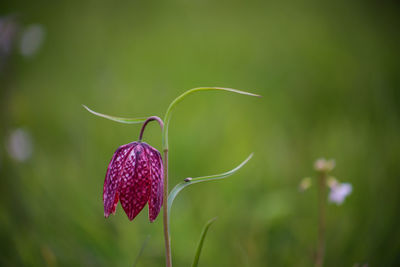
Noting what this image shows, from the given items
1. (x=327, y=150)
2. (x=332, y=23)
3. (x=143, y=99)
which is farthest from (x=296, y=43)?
(x=327, y=150)

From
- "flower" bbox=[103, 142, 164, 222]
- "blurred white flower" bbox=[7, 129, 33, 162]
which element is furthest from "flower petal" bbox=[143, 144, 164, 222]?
"blurred white flower" bbox=[7, 129, 33, 162]

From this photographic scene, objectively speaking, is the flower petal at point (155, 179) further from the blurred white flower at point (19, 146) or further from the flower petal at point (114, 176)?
the blurred white flower at point (19, 146)

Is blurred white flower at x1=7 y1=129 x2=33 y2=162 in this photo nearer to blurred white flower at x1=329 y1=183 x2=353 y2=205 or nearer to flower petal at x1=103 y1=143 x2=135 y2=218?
flower petal at x1=103 y1=143 x2=135 y2=218

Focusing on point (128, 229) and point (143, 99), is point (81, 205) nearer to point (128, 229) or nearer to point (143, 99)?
point (128, 229)

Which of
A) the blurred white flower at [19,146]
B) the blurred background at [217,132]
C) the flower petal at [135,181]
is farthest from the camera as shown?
the blurred white flower at [19,146]

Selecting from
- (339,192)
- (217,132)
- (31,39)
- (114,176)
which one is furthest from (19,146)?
(339,192)

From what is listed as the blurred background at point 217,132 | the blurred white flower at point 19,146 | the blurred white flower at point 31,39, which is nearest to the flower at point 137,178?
the blurred background at point 217,132

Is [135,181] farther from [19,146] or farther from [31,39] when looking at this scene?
[31,39]
